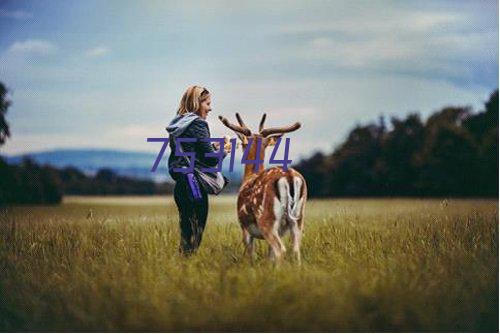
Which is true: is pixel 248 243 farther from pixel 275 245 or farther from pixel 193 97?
pixel 193 97

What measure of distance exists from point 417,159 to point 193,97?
227 inches

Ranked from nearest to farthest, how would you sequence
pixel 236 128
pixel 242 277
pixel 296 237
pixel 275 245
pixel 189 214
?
pixel 242 277 < pixel 275 245 < pixel 296 237 < pixel 236 128 < pixel 189 214

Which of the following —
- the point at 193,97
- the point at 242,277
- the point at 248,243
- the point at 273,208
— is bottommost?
the point at 242,277

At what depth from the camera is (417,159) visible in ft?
36.6

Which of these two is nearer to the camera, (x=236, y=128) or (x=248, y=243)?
(x=248, y=243)

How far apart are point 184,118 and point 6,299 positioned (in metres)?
2.45

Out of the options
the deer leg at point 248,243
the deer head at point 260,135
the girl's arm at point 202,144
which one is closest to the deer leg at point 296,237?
the deer leg at point 248,243

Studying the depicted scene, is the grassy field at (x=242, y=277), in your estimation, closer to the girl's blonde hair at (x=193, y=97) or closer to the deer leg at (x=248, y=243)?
the deer leg at (x=248, y=243)

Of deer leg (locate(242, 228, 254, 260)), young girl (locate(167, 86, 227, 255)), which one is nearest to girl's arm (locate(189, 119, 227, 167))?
young girl (locate(167, 86, 227, 255))

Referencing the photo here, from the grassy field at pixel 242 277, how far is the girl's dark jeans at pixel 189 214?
0.15m

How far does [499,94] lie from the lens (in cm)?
740

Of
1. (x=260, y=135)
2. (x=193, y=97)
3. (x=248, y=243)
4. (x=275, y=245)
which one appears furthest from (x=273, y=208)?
(x=193, y=97)

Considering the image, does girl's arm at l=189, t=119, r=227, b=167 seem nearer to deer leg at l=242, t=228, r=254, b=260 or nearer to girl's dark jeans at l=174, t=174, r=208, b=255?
girl's dark jeans at l=174, t=174, r=208, b=255

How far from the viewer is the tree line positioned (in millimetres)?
8484
